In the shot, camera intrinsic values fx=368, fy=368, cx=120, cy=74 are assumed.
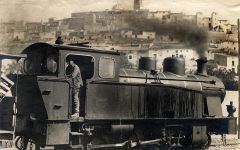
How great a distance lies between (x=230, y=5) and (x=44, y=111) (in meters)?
5.54

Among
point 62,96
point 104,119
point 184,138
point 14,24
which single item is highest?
point 14,24

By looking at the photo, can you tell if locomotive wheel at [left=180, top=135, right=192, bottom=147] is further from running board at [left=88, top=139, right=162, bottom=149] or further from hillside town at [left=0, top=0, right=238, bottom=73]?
hillside town at [left=0, top=0, right=238, bottom=73]

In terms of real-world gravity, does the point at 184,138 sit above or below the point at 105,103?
below

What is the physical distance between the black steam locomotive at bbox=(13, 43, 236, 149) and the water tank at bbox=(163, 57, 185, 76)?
0.37 metres

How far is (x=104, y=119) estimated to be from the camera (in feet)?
26.9

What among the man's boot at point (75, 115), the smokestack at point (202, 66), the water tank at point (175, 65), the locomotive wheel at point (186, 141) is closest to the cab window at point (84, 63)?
the man's boot at point (75, 115)

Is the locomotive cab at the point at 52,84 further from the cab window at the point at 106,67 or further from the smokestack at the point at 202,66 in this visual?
the smokestack at the point at 202,66

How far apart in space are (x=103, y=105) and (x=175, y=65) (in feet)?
12.4

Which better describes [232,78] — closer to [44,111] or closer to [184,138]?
[184,138]

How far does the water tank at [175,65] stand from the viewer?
36.7 ft

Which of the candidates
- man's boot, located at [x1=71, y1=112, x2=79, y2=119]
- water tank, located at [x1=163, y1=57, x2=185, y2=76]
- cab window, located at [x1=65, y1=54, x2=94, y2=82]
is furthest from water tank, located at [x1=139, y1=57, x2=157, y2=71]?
man's boot, located at [x1=71, y1=112, x2=79, y2=119]

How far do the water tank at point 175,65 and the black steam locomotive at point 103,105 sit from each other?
374mm

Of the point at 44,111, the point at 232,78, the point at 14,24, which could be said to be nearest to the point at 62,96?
the point at 44,111

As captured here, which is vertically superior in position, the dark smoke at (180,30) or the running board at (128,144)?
the dark smoke at (180,30)
